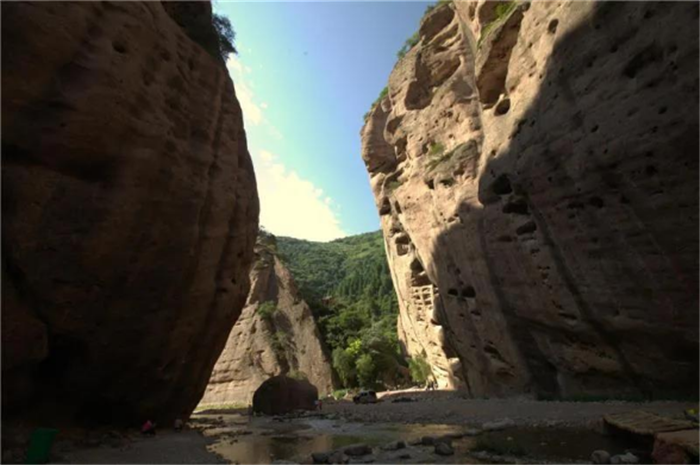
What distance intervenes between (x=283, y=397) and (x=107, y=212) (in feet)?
47.8

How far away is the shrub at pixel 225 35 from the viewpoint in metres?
18.3

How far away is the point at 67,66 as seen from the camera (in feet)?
30.0

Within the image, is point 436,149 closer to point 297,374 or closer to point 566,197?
point 566,197

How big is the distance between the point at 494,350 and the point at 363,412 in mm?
7022

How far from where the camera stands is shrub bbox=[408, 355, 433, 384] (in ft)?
102

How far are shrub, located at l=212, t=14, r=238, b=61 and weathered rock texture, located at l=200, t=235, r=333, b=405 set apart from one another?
1012 inches

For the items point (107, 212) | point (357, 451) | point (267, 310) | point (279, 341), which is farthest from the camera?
point (267, 310)

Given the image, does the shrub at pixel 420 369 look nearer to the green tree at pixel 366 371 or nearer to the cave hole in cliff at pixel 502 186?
the green tree at pixel 366 371

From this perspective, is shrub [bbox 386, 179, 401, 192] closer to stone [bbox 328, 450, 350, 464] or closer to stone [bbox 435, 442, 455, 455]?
stone [bbox 435, 442, 455, 455]

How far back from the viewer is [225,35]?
18.7 m

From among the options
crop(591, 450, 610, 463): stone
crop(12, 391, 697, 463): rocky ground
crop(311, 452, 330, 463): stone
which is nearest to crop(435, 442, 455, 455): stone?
crop(12, 391, 697, 463): rocky ground

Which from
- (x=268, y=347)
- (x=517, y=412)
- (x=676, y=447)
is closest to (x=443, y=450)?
(x=676, y=447)

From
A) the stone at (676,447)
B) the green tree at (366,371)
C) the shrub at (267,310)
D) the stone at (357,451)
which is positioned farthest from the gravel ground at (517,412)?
the shrub at (267,310)

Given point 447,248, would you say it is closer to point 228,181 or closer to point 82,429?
point 228,181
